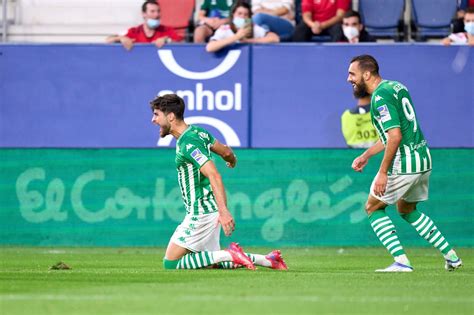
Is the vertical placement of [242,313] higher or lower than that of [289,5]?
lower

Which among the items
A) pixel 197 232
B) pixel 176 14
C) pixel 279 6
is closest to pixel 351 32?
pixel 279 6

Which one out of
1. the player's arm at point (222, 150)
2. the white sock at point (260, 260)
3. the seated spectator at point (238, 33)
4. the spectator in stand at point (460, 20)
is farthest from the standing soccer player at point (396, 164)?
the spectator in stand at point (460, 20)

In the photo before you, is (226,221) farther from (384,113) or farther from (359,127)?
(359,127)

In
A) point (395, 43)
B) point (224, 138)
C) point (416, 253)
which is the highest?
point (395, 43)

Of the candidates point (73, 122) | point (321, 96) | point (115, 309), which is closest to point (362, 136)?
point (321, 96)

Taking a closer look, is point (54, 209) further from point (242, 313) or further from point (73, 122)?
point (242, 313)

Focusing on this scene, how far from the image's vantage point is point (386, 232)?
39.7 ft

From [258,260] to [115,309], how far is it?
3.96m

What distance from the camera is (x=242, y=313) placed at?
8047mm

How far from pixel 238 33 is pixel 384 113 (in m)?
6.38

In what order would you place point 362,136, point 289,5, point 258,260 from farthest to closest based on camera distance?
point 289,5 → point 362,136 → point 258,260

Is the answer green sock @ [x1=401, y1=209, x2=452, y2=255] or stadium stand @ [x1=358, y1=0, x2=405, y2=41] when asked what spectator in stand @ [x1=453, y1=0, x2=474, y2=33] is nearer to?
stadium stand @ [x1=358, y1=0, x2=405, y2=41]

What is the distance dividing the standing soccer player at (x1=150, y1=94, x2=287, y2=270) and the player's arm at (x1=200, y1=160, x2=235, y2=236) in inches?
2.8

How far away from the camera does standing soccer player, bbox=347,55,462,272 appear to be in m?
11.9
